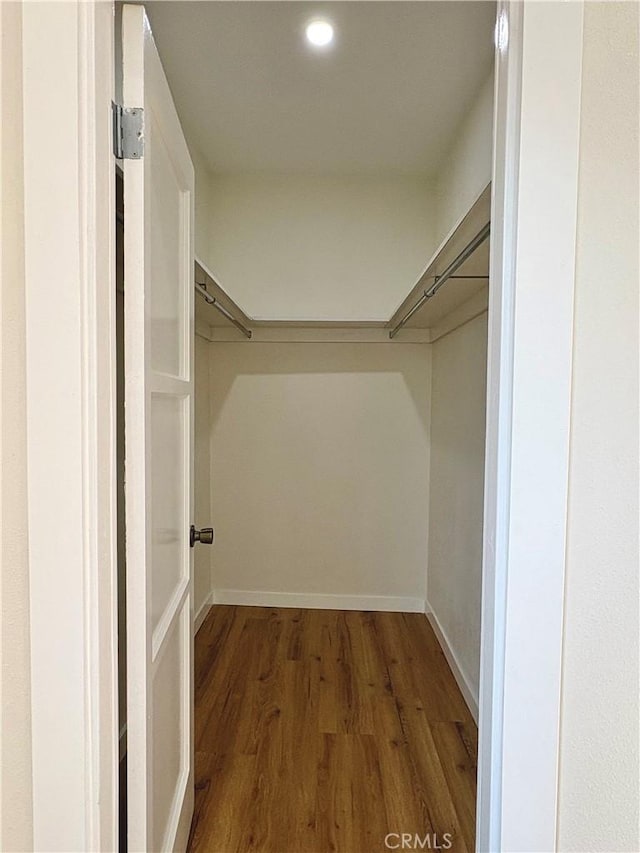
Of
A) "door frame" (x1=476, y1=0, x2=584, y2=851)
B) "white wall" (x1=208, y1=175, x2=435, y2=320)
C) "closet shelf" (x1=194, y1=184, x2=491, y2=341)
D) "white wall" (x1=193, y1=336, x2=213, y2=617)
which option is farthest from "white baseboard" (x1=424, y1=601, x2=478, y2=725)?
"white wall" (x1=208, y1=175, x2=435, y2=320)

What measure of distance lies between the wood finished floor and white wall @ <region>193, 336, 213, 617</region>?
258 millimetres

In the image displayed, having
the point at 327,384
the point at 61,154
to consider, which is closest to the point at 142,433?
the point at 61,154

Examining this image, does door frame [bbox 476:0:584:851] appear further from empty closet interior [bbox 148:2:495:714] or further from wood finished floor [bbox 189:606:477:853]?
empty closet interior [bbox 148:2:495:714]

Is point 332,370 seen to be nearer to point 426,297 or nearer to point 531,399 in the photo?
point 426,297

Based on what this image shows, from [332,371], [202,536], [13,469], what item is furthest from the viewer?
[332,371]

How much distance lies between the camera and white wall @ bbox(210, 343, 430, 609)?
349cm

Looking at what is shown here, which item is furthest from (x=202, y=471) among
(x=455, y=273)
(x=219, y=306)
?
(x=455, y=273)

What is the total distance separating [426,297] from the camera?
89.4 inches

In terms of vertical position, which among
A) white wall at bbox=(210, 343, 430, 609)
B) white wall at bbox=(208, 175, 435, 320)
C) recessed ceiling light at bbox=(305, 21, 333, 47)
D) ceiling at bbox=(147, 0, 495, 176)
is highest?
ceiling at bbox=(147, 0, 495, 176)

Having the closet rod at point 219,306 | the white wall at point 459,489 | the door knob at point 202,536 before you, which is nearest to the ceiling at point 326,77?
the closet rod at point 219,306

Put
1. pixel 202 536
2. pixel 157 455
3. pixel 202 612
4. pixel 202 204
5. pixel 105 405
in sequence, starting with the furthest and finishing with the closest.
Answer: pixel 202 612, pixel 202 204, pixel 202 536, pixel 157 455, pixel 105 405

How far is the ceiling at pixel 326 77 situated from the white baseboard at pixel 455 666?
8.06 feet

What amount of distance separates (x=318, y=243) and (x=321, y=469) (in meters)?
1.35

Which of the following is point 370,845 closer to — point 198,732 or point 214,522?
point 198,732
